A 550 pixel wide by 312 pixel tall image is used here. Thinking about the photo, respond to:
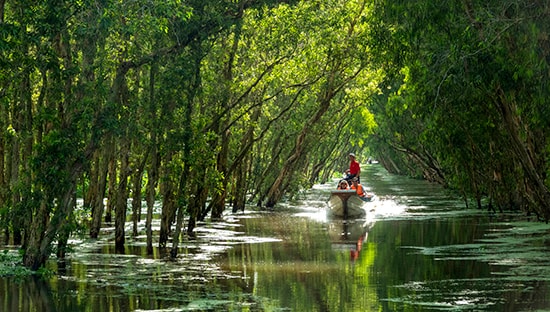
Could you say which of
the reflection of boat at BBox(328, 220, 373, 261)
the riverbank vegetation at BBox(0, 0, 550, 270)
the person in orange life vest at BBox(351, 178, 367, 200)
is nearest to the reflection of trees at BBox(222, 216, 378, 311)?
the reflection of boat at BBox(328, 220, 373, 261)

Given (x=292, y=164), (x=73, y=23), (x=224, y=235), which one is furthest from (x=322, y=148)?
(x=73, y=23)

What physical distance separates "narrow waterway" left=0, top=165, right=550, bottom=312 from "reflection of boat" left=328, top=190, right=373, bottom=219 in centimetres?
742

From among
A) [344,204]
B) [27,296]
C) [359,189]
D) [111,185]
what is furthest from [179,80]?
[359,189]

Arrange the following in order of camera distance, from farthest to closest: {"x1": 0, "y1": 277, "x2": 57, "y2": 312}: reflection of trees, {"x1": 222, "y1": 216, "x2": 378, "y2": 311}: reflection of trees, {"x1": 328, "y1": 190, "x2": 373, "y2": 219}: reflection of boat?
{"x1": 328, "y1": 190, "x2": 373, "y2": 219}: reflection of boat, {"x1": 222, "y1": 216, "x2": 378, "y2": 311}: reflection of trees, {"x1": 0, "y1": 277, "x2": 57, "y2": 312}: reflection of trees

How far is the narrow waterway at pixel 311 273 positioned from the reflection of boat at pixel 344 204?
7425 mm

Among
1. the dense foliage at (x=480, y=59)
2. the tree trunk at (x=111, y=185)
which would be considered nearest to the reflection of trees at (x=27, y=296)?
the dense foliage at (x=480, y=59)

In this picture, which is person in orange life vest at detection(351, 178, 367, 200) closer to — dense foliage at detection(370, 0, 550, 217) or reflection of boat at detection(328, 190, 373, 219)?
reflection of boat at detection(328, 190, 373, 219)

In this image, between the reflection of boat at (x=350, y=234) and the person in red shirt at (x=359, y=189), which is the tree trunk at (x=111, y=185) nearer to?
the reflection of boat at (x=350, y=234)

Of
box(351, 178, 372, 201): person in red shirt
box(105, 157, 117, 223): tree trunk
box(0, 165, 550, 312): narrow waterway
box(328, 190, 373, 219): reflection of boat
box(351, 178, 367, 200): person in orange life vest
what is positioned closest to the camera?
box(0, 165, 550, 312): narrow waterway

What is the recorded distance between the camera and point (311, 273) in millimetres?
19594

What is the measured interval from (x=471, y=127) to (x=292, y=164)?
651 inches

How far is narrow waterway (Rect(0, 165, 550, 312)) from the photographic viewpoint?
A: 15.5 m

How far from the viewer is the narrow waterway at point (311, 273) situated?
50.8 ft

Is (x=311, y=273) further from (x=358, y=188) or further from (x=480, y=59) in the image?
(x=358, y=188)
